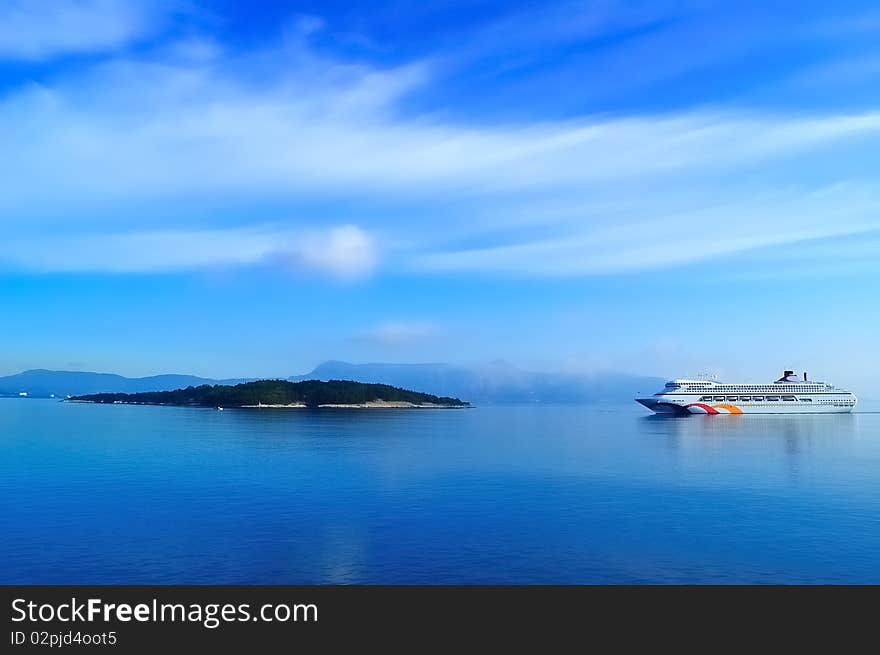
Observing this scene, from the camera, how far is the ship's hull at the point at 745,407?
10638 centimetres

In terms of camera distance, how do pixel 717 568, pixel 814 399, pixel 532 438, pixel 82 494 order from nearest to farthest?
pixel 717 568 → pixel 82 494 → pixel 532 438 → pixel 814 399

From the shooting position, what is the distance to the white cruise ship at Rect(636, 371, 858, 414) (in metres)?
107

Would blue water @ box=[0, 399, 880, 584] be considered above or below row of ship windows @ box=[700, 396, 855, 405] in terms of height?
below

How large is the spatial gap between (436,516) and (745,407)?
9741 cm

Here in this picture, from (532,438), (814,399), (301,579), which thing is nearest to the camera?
(301,579)

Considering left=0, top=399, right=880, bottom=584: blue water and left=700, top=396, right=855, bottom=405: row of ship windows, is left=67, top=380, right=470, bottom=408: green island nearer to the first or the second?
left=700, top=396, right=855, bottom=405: row of ship windows

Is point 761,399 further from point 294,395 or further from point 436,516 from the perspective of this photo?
point 294,395

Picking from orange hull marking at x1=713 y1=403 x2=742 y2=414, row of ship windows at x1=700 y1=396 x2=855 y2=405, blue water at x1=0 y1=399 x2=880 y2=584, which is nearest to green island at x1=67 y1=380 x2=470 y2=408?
row of ship windows at x1=700 y1=396 x2=855 y2=405

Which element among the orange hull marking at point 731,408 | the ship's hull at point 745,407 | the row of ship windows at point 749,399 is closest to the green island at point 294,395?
the ship's hull at point 745,407

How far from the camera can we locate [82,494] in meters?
30.5

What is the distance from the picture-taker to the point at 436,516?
2523 centimetres
